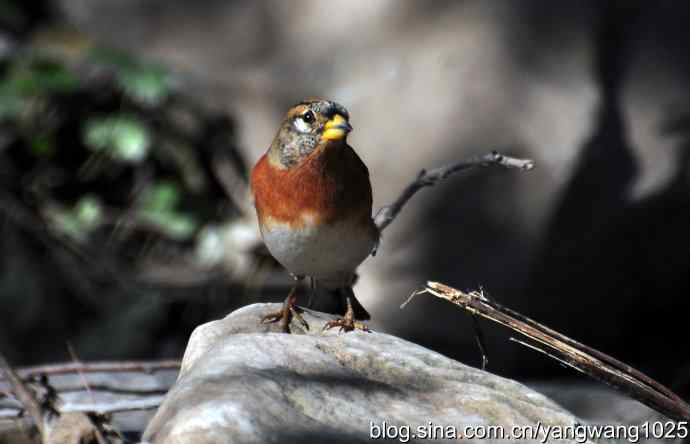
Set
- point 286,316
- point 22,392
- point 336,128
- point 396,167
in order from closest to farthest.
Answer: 1. point 22,392
2. point 286,316
3. point 336,128
4. point 396,167

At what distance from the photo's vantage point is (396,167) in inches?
260

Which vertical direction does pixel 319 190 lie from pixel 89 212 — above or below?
above

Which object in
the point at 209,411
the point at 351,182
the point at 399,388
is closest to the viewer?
the point at 209,411

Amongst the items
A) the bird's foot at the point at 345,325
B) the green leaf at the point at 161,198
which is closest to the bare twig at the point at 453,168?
the bird's foot at the point at 345,325

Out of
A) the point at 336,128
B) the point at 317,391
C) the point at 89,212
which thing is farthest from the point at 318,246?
the point at 89,212

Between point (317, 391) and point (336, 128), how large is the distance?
3.91ft

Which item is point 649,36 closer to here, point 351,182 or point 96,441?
point 351,182

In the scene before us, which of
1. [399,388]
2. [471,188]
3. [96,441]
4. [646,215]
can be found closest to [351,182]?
[399,388]

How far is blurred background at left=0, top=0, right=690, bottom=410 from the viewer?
20.9 ft

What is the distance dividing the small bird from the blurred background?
2.46 m

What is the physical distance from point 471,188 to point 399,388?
3.58 metres

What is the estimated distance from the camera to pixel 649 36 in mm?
6527

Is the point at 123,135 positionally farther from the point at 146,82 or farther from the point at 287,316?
the point at 287,316

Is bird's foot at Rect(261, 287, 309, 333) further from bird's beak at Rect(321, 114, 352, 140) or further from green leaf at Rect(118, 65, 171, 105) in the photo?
green leaf at Rect(118, 65, 171, 105)
